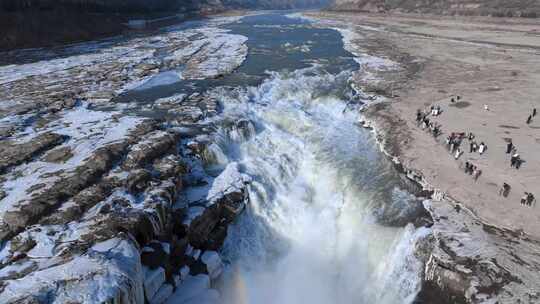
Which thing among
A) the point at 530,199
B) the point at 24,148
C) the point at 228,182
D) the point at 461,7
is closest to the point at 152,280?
the point at 228,182

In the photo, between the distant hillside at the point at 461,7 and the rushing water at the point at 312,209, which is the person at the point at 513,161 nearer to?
the rushing water at the point at 312,209

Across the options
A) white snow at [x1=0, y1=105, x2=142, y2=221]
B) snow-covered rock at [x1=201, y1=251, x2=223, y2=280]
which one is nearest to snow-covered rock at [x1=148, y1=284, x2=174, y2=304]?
snow-covered rock at [x1=201, y1=251, x2=223, y2=280]

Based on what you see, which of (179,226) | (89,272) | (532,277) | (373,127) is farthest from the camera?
(373,127)

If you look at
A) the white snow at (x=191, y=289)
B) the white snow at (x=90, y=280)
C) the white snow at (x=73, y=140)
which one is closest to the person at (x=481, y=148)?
the white snow at (x=191, y=289)

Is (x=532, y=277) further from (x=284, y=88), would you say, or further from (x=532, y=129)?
→ (x=284, y=88)

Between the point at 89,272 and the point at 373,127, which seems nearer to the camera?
the point at 89,272

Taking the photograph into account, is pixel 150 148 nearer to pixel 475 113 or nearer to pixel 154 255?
pixel 154 255

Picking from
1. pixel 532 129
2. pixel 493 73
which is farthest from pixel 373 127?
pixel 493 73
